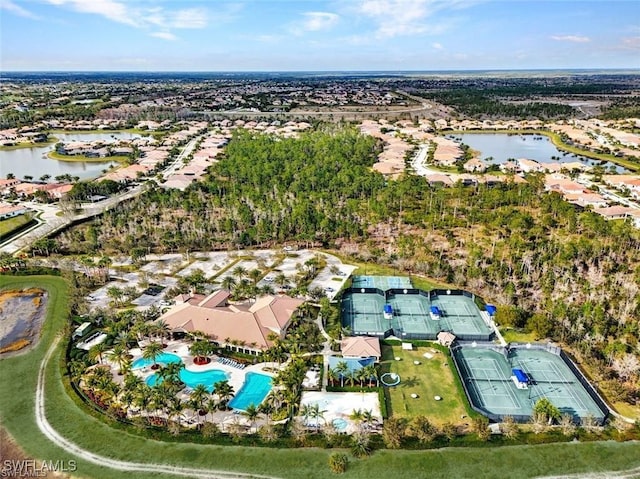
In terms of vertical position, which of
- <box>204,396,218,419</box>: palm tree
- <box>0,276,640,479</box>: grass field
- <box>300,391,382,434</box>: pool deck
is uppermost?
<box>204,396,218,419</box>: palm tree

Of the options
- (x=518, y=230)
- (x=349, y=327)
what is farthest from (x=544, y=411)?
(x=518, y=230)

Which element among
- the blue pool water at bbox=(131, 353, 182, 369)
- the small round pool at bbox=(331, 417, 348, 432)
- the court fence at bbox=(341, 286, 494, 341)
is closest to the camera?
the small round pool at bbox=(331, 417, 348, 432)

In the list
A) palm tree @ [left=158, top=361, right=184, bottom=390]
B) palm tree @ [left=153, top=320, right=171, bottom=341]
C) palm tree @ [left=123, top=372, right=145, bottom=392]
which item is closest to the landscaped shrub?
palm tree @ [left=158, top=361, right=184, bottom=390]

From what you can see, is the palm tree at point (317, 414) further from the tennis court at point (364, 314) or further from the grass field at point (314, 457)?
the tennis court at point (364, 314)

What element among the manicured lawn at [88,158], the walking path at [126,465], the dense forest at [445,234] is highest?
the manicured lawn at [88,158]

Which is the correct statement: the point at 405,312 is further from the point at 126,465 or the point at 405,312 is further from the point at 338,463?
the point at 126,465

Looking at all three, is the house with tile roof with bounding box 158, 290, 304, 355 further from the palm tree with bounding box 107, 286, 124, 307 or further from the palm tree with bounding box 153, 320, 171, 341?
the palm tree with bounding box 107, 286, 124, 307

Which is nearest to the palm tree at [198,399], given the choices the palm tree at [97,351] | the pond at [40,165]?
the palm tree at [97,351]
